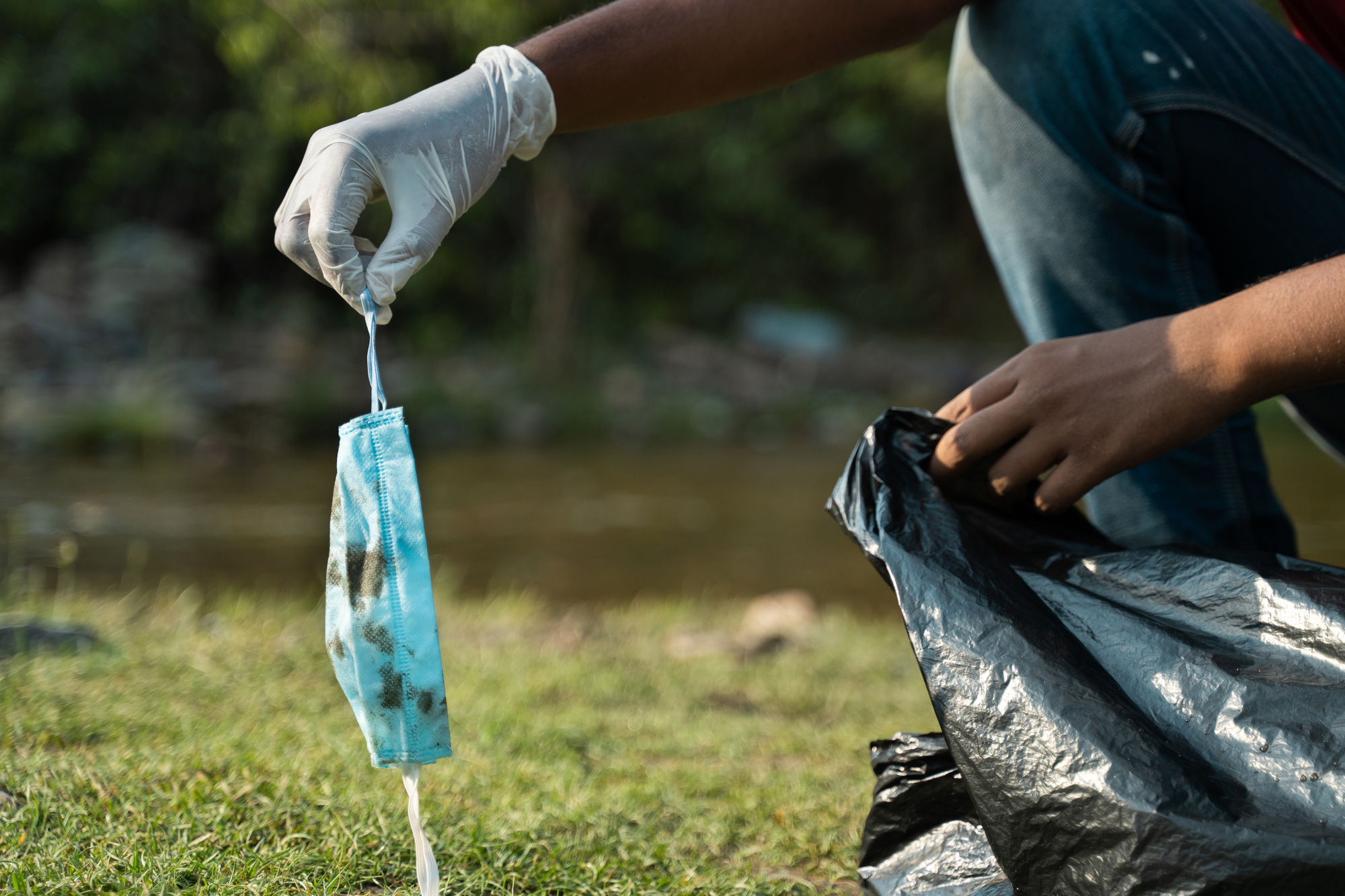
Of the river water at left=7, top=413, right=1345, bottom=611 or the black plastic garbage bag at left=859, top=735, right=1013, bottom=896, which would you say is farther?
the river water at left=7, top=413, right=1345, bottom=611

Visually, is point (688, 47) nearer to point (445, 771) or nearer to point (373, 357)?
point (373, 357)

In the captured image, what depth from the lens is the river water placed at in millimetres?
4016

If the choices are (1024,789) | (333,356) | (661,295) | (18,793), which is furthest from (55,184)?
(1024,789)

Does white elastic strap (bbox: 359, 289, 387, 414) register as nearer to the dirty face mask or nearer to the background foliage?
the dirty face mask

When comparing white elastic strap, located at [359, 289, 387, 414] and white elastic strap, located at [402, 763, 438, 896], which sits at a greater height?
white elastic strap, located at [359, 289, 387, 414]

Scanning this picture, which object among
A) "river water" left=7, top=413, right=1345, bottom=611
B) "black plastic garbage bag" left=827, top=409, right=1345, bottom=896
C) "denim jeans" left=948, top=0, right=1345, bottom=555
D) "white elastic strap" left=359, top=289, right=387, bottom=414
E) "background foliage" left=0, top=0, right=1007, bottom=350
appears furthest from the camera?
"background foliage" left=0, top=0, right=1007, bottom=350

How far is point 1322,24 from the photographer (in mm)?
1438

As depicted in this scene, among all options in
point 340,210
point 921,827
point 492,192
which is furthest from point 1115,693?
point 492,192

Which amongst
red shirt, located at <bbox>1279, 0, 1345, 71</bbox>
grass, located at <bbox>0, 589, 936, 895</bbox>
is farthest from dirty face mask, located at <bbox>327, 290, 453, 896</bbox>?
red shirt, located at <bbox>1279, 0, 1345, 71</bbox>

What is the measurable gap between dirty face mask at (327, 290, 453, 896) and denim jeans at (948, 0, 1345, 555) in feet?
3.35

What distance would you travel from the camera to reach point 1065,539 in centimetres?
119

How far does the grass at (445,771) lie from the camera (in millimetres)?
1053

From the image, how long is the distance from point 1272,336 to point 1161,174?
1.70 feet

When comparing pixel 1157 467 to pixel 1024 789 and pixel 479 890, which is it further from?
pixel 479 890
